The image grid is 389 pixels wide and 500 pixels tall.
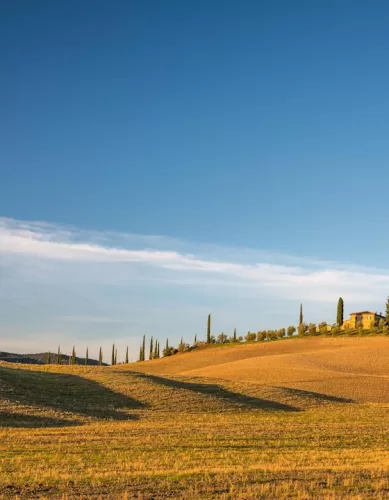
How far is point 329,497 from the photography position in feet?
53.6

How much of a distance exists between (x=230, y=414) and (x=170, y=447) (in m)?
22.1

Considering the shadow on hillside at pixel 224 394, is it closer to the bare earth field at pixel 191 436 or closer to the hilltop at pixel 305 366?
the bare earth field at pixel 191 436

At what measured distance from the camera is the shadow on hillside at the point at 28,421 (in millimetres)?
40375

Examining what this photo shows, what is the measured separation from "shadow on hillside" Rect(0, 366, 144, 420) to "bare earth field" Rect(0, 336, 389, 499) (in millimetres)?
100

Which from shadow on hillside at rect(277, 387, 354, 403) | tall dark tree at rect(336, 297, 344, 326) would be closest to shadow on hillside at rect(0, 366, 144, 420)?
shadow on hillside at rect(277, 387, 354, 403)

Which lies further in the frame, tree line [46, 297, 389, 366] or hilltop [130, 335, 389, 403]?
tree line [46, 297, 389, 366]

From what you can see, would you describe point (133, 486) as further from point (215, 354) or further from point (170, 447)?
point (215, 354)

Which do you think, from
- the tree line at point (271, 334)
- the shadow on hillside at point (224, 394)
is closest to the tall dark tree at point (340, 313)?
the tree line at point (271, 334)

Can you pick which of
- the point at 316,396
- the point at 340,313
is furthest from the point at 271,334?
the point at 316,396

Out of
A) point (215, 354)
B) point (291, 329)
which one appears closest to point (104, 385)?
point (215, 354)

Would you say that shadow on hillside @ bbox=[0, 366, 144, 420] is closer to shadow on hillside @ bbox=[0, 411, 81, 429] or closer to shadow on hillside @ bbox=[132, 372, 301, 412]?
shadow on hillside @ bbox=[0, 411, 81, 429]

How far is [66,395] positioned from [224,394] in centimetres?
1404

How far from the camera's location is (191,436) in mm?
32656

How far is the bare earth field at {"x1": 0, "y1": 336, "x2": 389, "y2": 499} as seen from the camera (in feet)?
61.3
